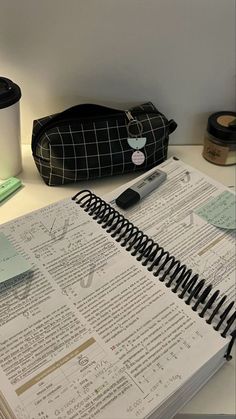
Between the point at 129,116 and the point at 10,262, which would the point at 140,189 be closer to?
the point at 129,116

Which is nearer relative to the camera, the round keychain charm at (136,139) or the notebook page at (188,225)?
the notebook page at (188,225)

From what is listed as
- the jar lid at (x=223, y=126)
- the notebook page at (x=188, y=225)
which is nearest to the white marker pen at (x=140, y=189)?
the notebook page at (x=188, y=225)

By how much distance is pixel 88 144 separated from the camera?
0.72m

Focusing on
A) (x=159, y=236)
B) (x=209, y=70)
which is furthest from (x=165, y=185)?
(x=209, y=70)

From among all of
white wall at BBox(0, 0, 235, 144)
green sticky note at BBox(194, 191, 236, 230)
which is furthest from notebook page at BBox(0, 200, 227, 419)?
white wall at BBox(0, 0, 235, 144)

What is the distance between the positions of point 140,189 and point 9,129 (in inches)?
9.5

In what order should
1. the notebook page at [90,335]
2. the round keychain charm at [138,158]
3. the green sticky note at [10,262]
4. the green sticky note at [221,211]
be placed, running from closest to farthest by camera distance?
the notebook page at [90,335]
the green sticky note at [10,262]
the green sticky note at [221,211]
the round keychain charm at [138,158]

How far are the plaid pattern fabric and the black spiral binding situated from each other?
0.07 m

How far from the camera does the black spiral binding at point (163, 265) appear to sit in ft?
1.65

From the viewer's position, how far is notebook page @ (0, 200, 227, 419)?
419mm

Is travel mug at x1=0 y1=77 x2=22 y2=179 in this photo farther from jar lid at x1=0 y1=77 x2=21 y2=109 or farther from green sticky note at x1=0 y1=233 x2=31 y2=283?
green sticky note at x1=0 y1=233 x2=31 y2=283

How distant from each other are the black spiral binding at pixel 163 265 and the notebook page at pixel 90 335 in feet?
0.04

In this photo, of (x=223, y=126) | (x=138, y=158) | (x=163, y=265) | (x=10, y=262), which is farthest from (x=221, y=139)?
(x=10, y=262)

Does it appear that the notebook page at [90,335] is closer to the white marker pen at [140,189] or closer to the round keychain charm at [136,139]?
the white marker pen at [140,189]
